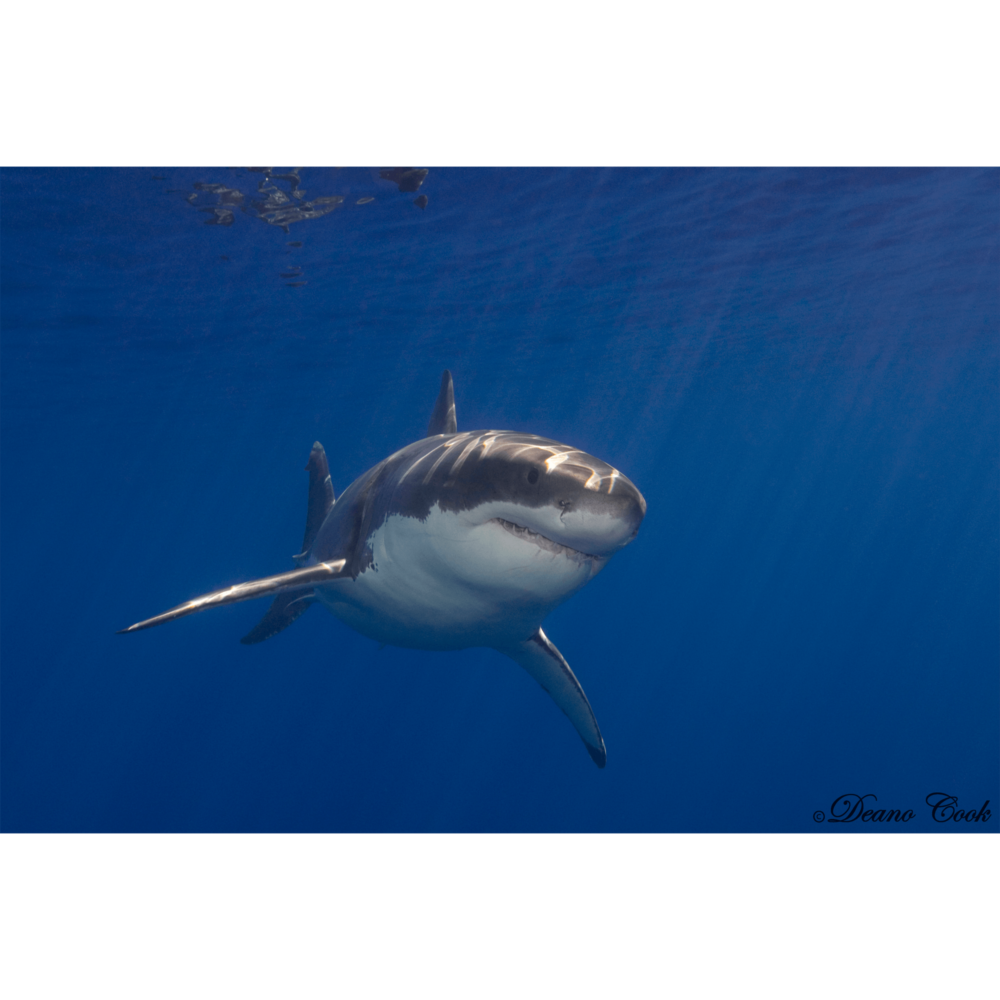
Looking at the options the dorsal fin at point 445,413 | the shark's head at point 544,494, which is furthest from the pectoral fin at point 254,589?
the dorsal fin at point 445,413

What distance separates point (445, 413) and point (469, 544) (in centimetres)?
399

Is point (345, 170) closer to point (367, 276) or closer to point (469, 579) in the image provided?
point (367, 276)

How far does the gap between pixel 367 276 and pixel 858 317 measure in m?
19.3

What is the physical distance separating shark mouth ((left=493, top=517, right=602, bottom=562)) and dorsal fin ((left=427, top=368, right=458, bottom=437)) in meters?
4.04

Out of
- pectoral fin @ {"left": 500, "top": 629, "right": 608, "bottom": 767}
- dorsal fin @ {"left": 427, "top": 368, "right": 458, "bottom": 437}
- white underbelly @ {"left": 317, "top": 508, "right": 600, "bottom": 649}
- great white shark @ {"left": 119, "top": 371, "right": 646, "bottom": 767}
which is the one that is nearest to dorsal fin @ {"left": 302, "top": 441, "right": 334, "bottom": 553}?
great white shark @ {"left": 119, "top": 371, "right": 646, "bottom": 767}

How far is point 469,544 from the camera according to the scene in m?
3.87

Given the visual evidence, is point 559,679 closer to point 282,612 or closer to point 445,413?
point 445,413

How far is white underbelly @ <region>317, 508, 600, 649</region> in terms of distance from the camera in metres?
3.67

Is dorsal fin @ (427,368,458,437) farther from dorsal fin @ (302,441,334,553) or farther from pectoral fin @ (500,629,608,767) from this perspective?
pectoral fin @ (500,629,608,767)

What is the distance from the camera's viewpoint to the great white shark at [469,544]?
3289 millimetres

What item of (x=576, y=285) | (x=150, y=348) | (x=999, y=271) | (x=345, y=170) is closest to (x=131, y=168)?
(x=345, y=170)

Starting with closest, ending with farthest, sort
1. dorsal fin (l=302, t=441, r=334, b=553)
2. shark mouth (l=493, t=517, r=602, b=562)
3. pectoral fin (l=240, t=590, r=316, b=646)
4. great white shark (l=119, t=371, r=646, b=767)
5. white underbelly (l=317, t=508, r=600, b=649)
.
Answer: great white shark (l=119, t=371, r=646, b=767) → shark mouth (l=493, t=517, r=602, b=562) → white underbelly (l=317, t=508, r=600, b=649) → pectoral fin (l=240, t=590, r=316, b=646) → dorsal fin (l=302, t=441, r=334, b=553)

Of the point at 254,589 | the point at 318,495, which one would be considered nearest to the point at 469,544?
the point at 254,589

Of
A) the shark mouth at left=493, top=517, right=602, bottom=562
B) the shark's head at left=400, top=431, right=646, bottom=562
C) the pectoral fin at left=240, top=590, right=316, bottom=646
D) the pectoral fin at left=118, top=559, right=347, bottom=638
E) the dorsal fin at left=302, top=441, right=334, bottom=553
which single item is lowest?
the pectoral fin at left=240, top=590, right=316, bottom=646
